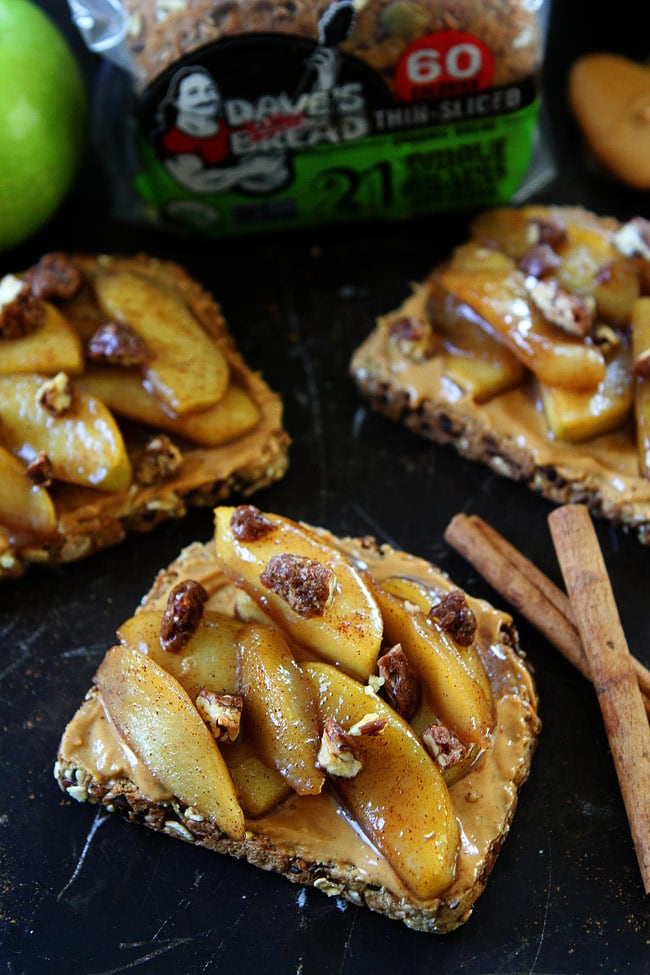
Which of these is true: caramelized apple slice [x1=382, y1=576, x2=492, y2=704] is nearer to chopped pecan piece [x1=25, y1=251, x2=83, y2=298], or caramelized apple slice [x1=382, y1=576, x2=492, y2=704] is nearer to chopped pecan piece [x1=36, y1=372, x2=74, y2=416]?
chopped pecan piece [x1=36, y1=372, x2=74, y2=416]

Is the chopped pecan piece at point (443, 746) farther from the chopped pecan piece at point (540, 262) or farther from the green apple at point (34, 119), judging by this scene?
the green apple at point (34, 119)

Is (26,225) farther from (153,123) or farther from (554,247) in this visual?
(554,247)

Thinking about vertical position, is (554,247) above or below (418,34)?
below

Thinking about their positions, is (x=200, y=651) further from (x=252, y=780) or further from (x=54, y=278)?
(x=54, y=278)

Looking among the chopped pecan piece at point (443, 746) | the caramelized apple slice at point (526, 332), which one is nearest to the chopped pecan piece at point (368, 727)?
the chopped pecan piece at point (443, 746)

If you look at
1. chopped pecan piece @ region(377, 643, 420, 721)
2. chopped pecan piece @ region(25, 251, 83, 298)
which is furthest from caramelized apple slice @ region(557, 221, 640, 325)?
chopped pecan piece @ region(25, 251, 83, 298)

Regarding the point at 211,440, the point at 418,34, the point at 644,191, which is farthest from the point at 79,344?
the point at 644,191
